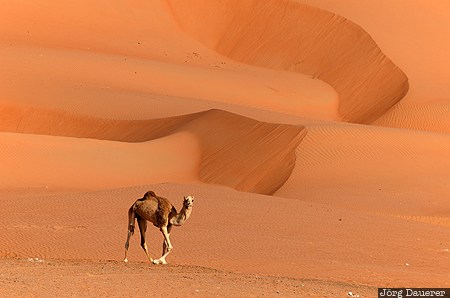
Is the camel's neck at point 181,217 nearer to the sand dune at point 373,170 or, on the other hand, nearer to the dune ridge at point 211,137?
the sand dune at point 373,170

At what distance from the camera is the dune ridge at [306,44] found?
40031 millimetres

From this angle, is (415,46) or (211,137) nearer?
(211,137)

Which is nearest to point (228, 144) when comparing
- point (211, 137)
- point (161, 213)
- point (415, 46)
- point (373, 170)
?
point (211, 137)

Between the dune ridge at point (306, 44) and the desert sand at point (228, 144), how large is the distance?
0.29 ft

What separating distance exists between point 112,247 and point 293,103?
22.9 metres

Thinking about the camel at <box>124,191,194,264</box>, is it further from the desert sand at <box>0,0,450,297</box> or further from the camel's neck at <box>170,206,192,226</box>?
the desert sand at <box>0,0,450,297</box>

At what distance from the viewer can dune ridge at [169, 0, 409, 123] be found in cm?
4003

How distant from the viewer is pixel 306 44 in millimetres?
45594

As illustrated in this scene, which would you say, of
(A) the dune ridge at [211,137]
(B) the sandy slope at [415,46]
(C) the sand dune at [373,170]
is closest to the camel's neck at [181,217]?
(C) the sand dune at [373,170]

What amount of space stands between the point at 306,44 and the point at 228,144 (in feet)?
55.2

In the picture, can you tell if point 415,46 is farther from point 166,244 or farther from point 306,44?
point 166,244

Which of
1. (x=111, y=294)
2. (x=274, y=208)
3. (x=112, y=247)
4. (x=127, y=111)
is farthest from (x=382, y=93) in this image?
(x=111, y=294)

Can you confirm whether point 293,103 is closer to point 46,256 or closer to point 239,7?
point 239,7

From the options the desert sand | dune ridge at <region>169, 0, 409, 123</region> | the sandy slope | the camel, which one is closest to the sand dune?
the desert sand
